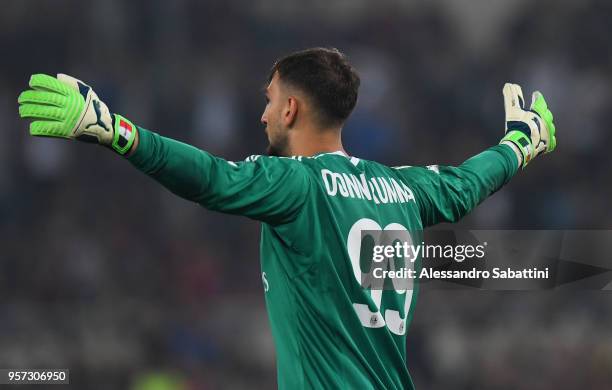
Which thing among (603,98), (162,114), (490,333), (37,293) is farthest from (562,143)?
(37,293)

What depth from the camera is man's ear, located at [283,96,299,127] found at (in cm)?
328

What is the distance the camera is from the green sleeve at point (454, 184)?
3.47 metres

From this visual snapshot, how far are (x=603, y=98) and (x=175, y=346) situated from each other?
5.25m

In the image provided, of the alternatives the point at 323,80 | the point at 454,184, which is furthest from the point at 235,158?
the point at 323,80

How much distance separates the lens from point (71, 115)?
2600 mm

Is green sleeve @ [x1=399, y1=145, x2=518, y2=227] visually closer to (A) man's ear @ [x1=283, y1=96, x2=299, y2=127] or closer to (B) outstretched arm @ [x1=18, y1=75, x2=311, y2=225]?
(A) man's ear @ [x1=283, y1=96, x2=299, y2=127]

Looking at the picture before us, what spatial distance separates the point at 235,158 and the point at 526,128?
5.76 metres

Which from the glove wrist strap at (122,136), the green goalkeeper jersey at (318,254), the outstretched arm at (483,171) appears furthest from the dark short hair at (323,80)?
the glove wrist strap at (122,136)

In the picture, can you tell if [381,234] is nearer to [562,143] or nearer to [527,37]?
[562,143]

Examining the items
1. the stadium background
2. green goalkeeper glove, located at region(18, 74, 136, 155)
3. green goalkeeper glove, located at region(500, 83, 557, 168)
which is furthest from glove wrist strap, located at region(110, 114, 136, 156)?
the stadium background

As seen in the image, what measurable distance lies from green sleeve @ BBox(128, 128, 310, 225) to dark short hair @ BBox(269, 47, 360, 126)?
366 millimetres

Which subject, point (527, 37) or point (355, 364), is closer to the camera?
point (355, 364)

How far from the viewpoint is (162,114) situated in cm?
1004

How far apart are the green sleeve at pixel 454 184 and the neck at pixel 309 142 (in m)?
0.36
